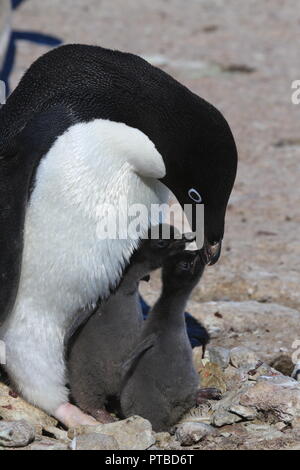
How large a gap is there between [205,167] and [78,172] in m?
0.48

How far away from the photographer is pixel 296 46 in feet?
35.0

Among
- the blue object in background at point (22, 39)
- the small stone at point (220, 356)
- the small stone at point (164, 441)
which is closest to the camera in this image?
the small stone at point (164, 441)

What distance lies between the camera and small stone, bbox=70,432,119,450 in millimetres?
3485

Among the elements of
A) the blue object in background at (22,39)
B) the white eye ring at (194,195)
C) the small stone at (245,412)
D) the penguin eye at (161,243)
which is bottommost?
the small stone at (245,412)

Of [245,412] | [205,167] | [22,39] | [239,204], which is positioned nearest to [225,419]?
[245,412]

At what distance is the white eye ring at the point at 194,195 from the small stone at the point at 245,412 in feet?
2.72

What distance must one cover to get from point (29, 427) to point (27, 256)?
2.24 ft

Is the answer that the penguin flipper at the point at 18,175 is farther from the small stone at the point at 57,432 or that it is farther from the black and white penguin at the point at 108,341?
the small stone at the point at 57,432

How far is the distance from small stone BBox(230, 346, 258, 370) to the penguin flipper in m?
1.18

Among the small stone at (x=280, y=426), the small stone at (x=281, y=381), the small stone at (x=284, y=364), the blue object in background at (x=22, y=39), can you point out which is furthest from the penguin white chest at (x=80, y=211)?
the blue object in background at (x=22, y=39)

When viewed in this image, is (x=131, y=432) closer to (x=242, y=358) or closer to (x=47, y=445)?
(x=47, y=445)

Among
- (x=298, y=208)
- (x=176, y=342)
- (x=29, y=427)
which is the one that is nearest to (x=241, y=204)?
(x=298, y=208)

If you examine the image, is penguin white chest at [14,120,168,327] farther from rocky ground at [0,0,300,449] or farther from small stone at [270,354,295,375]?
small stone at [270,354,295,375]

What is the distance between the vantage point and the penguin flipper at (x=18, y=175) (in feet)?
12.4
